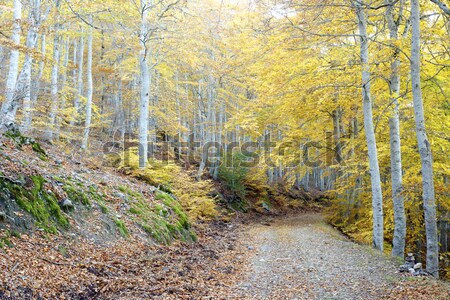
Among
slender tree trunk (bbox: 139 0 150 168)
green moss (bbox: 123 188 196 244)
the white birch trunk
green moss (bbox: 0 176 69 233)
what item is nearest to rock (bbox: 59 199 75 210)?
green moss (bbox: 0 176 69 233)

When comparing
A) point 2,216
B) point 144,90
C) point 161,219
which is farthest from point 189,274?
point 144,90

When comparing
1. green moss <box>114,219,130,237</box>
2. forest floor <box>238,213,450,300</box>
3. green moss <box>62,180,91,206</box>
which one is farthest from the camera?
green moss <box>114,219,130,237</box>

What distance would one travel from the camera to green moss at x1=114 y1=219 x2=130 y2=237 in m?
7.18

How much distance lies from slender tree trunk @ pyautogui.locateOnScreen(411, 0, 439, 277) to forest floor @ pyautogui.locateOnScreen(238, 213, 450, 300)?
2.71ft

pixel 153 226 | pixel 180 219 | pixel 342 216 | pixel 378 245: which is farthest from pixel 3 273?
pixel 342 216

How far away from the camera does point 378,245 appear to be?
30.8 ft

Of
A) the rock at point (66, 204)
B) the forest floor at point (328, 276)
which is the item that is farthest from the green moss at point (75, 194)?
the forest floor at point (328, 276)

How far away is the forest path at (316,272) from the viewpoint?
531 centimetres

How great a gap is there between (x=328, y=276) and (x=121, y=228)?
434 centimetres

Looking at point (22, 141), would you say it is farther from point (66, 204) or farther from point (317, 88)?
point (317, 88)

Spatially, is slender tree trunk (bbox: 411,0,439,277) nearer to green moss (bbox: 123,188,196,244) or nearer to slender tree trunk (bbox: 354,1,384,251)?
slender tree trunk (bbox: 354,1,384,251)

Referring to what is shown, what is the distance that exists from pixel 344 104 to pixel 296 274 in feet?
27.4

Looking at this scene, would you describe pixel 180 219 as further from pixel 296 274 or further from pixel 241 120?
pixel 241 120

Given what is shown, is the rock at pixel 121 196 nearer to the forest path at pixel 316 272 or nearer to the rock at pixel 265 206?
the forest path at pixel 316 272
